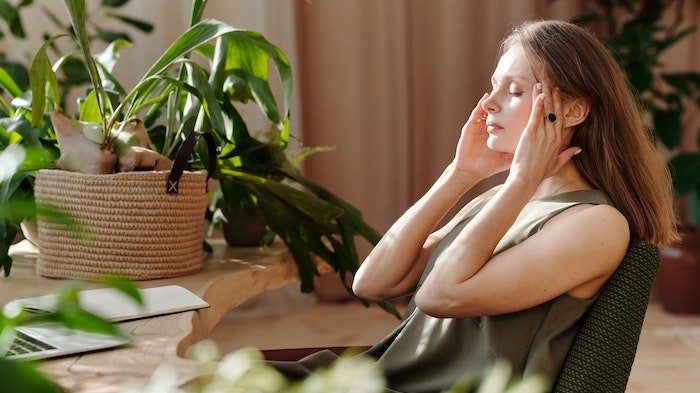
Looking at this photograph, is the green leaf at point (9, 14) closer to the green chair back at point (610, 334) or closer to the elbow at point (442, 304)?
the elbow at point (442, 304)

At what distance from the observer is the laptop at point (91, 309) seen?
1.29m

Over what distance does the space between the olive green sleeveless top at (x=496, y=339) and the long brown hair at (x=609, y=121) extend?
0.17ft

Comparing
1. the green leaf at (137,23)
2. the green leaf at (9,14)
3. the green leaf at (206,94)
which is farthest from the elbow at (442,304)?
the green leaf at (137,23)

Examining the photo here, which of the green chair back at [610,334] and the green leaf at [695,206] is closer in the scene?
the green chair back at [610,334]

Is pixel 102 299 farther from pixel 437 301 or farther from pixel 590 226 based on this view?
pixel 590 226

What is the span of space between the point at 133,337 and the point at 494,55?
2856 millimetres

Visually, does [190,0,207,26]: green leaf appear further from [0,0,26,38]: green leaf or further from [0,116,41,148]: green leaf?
[0,0,26,38]: green leaf

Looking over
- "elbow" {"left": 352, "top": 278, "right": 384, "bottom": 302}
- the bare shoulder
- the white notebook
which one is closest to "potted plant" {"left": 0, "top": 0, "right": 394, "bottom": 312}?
the white notebook

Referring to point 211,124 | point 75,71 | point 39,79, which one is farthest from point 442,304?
point 75,71

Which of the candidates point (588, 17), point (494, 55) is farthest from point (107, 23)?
point (588, 17)

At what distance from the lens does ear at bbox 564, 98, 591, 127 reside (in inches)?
57.8

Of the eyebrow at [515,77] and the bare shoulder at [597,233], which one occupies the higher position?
the eyebrow at [515,77]

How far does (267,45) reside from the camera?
1949 millimetres

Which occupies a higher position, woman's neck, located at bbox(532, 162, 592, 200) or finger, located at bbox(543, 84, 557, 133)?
finger, located at bbox(543, 84, 557, 133)
